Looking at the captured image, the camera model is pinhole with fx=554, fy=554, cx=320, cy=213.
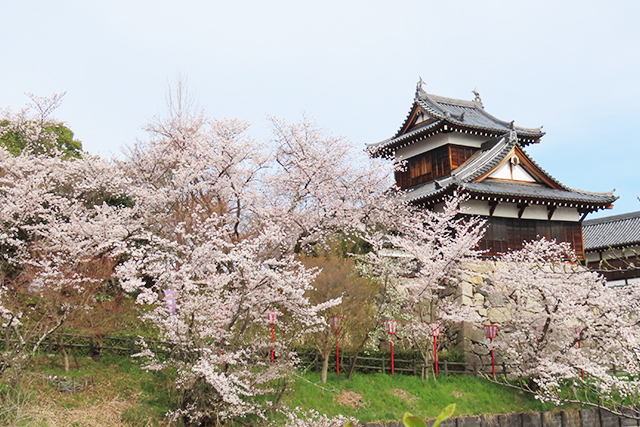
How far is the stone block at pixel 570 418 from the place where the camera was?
16.8 m

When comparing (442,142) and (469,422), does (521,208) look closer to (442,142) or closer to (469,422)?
(442,142)

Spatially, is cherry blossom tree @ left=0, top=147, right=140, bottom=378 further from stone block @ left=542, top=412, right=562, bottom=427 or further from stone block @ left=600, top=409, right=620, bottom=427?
stone block @ left=600, top=409, right=620, bottom=427

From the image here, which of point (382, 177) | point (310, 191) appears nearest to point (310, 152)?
point (310, 191)

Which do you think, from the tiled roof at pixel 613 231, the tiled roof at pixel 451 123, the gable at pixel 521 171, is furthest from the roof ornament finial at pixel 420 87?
the tiled roof at pixel 613 231

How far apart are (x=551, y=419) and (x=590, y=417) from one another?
180cm

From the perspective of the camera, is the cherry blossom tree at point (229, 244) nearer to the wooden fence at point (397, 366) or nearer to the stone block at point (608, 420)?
the wooden fence at point (397, 366)

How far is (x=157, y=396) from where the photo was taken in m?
13.3

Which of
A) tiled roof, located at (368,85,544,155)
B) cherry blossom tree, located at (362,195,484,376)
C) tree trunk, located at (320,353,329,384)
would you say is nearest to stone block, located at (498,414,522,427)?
cherry blossom tree, located at (362,195,484,376)

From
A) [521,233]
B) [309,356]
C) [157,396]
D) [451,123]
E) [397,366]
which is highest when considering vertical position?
[451,123]

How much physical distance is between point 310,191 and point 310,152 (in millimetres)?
1759

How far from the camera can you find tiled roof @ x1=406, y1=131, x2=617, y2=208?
20984mm

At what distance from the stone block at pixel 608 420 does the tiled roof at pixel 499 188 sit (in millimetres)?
8138

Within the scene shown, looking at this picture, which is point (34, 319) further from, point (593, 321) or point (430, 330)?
point (593, 321)

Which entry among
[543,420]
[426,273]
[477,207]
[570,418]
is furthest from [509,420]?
[477,207]
